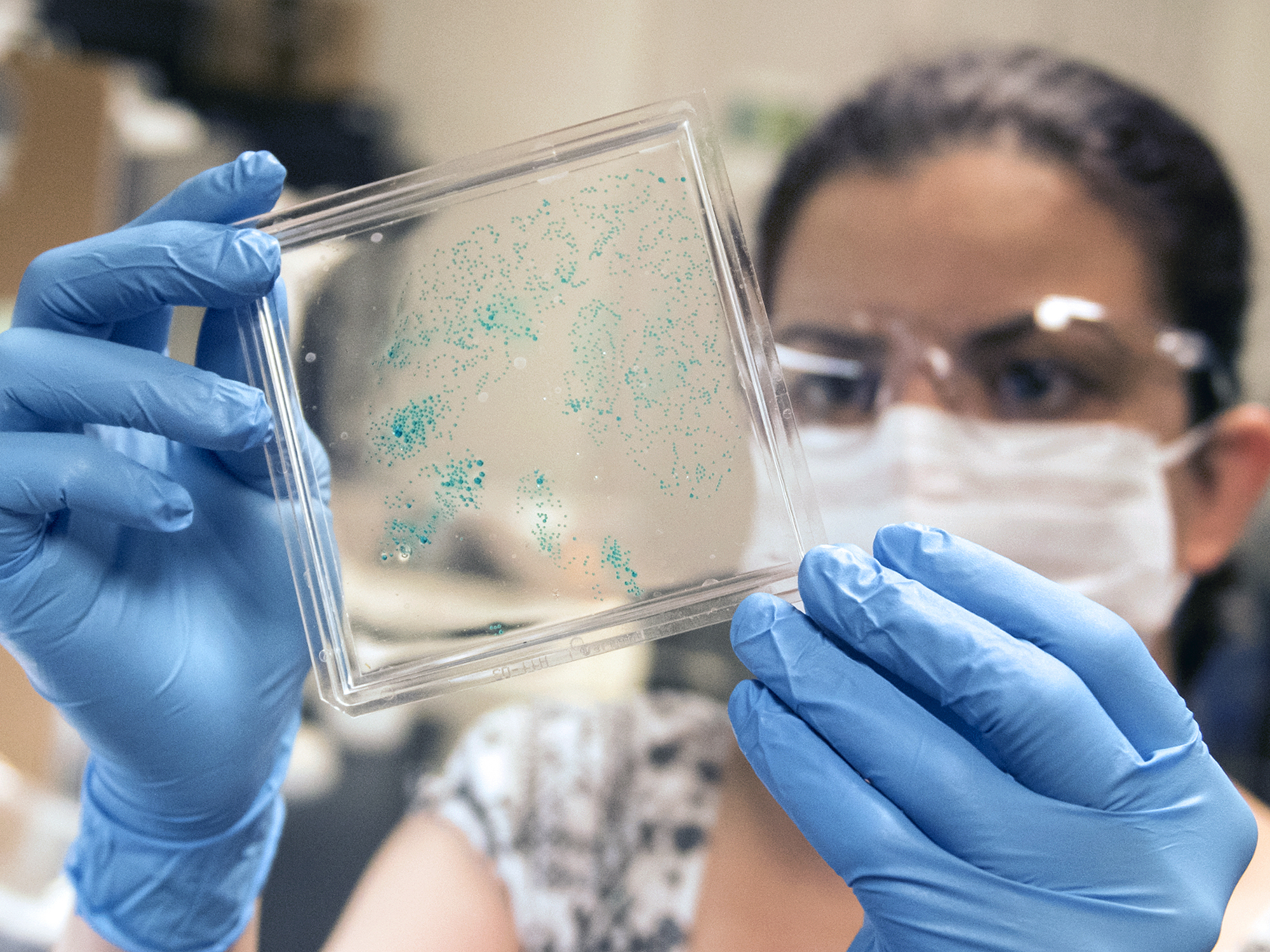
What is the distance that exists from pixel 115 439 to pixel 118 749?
1.05 feet

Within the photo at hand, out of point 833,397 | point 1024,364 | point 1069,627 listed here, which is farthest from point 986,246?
point 1069,627

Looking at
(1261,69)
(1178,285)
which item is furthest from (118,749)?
(1261,69)

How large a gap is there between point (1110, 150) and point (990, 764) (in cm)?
105

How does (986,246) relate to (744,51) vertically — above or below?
below

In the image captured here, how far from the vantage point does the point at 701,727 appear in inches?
55.9

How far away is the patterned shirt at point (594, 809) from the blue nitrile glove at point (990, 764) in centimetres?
68

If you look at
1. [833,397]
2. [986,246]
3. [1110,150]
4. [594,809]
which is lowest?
[594,809]

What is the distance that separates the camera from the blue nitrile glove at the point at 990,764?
60 cm

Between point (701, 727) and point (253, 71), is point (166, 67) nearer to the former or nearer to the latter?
point (253, 71)

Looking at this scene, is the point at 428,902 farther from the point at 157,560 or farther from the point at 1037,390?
the point at 1037,390

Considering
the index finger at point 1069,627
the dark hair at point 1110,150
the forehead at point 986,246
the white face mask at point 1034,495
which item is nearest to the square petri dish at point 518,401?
the index finger at point 1069,627

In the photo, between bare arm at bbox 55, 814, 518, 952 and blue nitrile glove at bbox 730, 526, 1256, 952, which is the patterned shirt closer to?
bare arm at bbox 55, 814, 518, 952

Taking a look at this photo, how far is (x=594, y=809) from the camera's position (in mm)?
1311

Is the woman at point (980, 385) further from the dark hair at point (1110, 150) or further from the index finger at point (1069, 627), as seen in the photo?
the index finger at point (1069, 627)
